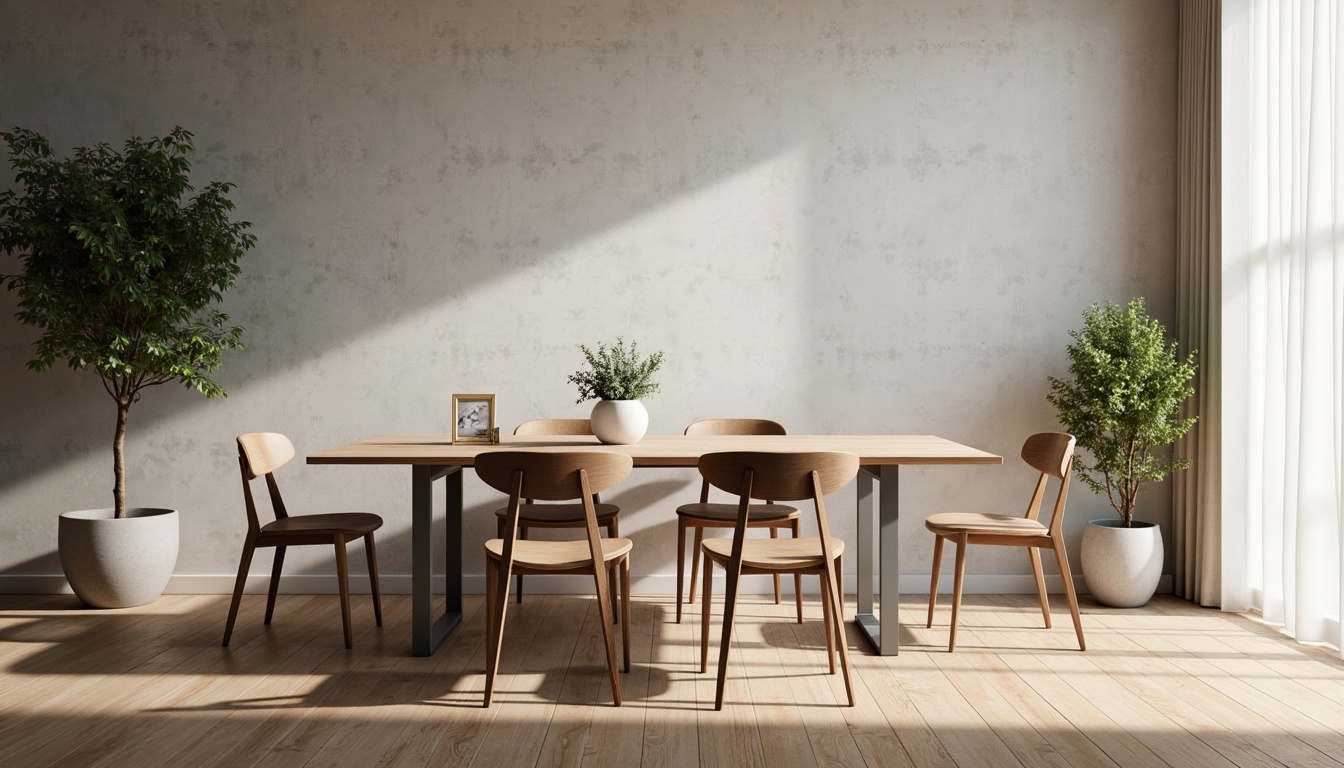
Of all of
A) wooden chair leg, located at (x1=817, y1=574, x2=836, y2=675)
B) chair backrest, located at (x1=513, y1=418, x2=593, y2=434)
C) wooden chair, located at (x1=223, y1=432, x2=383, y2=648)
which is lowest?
wooden chair leg, located at (x1=817, y1=574, x2=836, y2=675)

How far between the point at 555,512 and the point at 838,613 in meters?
1.51

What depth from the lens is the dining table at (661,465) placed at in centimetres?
335

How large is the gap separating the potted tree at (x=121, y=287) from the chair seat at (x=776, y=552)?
2703 millimetres

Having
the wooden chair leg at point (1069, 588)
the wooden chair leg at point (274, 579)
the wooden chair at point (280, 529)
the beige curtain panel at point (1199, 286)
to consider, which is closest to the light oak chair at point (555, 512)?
the wooden chair at point (280, 529)

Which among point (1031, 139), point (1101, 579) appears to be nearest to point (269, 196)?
point (1031, 139)

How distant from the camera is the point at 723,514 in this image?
13.0ft

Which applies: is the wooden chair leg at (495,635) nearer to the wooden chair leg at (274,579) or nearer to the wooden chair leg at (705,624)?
the wooden chair leg at (705,624)

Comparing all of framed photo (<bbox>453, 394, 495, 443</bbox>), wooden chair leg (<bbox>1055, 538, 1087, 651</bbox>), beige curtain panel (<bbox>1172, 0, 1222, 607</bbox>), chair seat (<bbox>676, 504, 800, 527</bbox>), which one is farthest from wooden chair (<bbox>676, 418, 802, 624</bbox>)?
beige curtain panel (<bbox>1172, 0, 1222, 607</bbox>)

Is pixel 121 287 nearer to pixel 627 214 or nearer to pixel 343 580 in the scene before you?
pixel 343 580

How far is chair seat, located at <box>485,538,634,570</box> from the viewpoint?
307cm

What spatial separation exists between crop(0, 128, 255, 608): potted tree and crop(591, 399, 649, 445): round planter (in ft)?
6.61

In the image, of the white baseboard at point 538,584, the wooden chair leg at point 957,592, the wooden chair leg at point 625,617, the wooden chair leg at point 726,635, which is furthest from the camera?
the white baseboard at point 538,584

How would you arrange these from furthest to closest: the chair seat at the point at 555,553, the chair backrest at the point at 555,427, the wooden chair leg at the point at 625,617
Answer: the chair backrest at the point at 555,427 → the wooden chair leg at the point at 625,617 → the chair seat at the point at 555,553

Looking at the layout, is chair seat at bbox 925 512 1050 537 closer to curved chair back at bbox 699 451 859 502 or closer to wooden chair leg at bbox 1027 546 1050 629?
wooden chair leg at bbox 1027 546 1050 629
